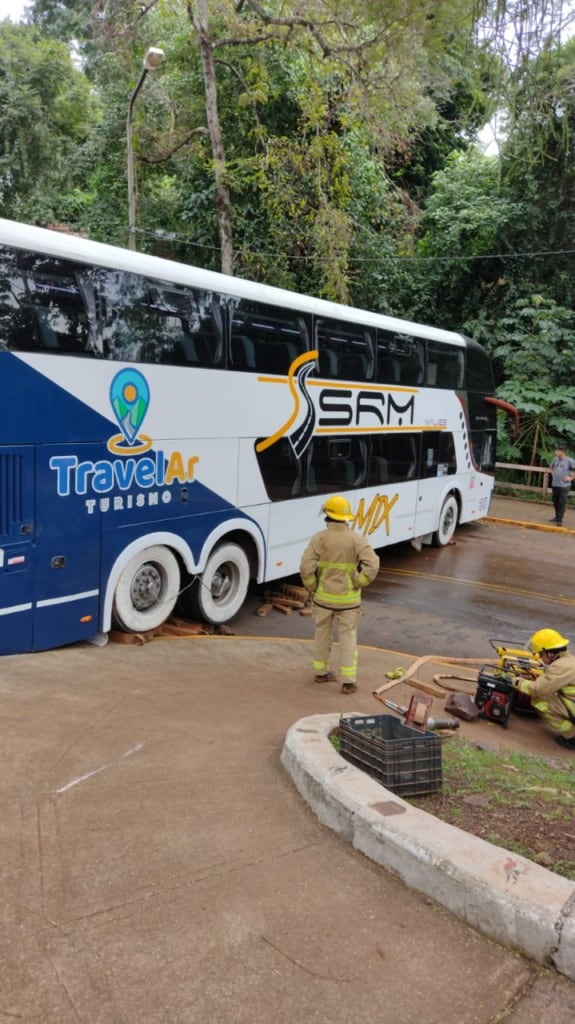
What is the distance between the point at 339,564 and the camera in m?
6.34

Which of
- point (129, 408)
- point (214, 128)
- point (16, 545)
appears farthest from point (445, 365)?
point (16, 545)

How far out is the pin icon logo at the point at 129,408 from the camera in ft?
22.7

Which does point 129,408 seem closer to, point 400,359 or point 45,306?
point 45,306

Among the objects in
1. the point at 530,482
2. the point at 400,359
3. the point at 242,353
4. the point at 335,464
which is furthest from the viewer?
the point at 530,482

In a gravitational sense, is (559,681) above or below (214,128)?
below

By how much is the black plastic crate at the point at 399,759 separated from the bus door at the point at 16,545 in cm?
344

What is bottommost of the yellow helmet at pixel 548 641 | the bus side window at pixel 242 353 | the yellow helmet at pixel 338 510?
the yellow helmet at pixel 548 641

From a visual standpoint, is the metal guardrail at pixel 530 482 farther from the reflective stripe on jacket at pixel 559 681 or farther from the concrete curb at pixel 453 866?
the concrete curb at pixel 453 866

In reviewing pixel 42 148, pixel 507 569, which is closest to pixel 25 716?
pixel 507 569

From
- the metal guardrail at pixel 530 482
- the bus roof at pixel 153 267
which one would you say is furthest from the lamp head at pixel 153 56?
the metal guardrail at pixel 530 482

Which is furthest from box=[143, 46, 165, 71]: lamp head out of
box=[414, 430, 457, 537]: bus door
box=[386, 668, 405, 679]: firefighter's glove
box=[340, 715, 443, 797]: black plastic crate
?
box=[340, 715, 443, 797]: black plastic crate

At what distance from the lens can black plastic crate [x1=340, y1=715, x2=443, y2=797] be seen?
377 cm

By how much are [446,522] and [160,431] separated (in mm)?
8825

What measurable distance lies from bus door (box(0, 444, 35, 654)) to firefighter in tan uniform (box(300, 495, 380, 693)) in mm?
2386
